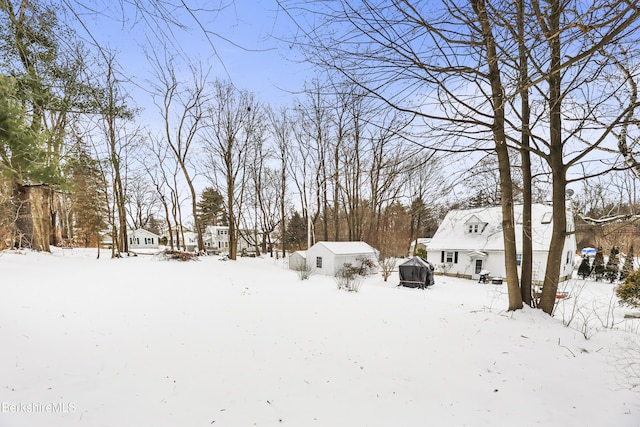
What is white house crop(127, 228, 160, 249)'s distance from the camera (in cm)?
3362

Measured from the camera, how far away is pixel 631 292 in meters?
8.27

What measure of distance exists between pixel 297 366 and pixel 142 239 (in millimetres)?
38923

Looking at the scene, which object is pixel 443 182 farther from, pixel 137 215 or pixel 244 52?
pixel 137 215

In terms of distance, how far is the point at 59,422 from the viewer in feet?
7.16

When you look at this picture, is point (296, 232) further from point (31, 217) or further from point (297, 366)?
point (297, 366)

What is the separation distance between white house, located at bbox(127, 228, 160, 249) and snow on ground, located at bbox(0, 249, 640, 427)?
32.9 metres

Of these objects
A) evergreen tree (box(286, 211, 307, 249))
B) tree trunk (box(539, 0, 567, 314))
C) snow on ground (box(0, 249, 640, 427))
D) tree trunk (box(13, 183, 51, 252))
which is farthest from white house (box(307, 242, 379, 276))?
evergreen tree (box(286, 211, 307, 249))

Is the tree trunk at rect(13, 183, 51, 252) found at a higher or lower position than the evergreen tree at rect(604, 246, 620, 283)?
higher

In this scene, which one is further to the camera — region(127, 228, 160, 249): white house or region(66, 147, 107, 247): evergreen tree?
region(127, 228, 160, 249): white house

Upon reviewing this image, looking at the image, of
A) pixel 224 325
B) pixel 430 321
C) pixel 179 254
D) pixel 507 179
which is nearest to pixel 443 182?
pixel 507 179

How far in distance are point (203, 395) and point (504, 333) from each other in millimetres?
4401

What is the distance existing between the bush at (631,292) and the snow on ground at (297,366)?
6276mm

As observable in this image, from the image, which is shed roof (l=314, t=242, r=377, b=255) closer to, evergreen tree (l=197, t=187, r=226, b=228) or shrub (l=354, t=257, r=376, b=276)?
shrub (l=354, t=257, r=376, b=276)

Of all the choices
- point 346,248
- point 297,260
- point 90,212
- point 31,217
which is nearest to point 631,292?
point 346,248
